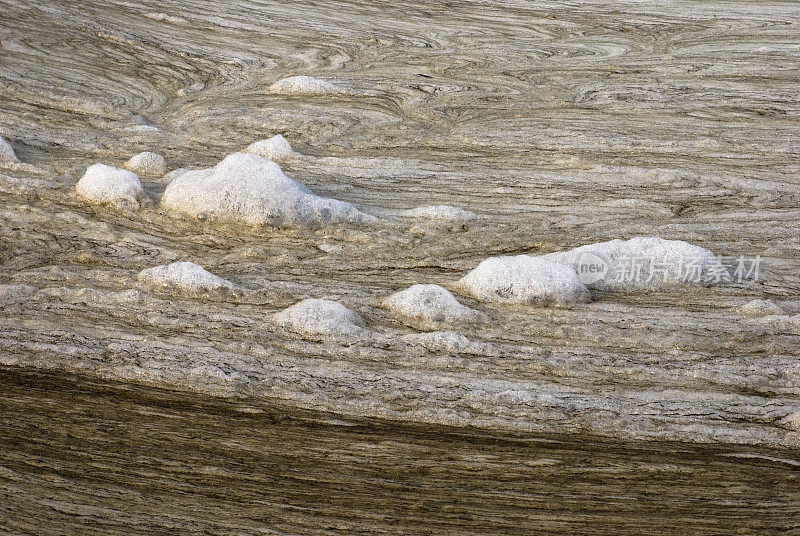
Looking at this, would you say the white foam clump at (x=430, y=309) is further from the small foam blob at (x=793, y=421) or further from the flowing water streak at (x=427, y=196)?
the small foam blob at (x=793, y=421)

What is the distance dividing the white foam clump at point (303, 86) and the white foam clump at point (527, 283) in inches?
233

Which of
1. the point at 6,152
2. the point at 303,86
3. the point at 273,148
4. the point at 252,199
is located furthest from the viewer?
the point at 303,86

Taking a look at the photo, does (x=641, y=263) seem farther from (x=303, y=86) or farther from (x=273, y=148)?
(x=303, y=86)

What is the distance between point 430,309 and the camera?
6477 millimetres

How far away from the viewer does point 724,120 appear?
1095 centimetres

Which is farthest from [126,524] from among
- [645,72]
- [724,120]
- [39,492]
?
[645,72]

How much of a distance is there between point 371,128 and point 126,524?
23.7ft

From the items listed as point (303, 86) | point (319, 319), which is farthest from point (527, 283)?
point (303, 86)

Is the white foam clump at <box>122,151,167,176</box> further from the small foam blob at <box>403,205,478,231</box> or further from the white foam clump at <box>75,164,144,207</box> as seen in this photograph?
the small foam blob at <box>403,205,478,231</box>

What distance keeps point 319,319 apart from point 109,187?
10.6 feet

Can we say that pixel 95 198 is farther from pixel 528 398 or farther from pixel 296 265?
pixel 528 398

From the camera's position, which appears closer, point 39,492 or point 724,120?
point 39,492

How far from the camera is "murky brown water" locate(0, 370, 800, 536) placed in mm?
4617

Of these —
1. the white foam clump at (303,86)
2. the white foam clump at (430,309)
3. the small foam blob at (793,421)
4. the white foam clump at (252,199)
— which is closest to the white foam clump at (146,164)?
the white foam clump at (252,199)
